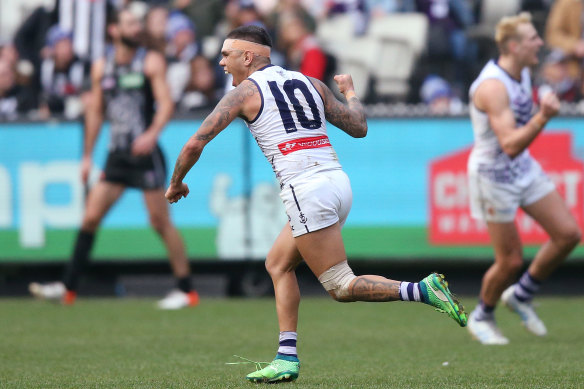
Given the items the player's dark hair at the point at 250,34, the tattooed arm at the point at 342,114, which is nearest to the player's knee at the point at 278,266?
the tattooed arm at the point at 342,114

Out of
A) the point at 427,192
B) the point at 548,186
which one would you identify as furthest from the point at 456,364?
the point at 427,192

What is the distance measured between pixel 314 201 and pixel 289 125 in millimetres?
449

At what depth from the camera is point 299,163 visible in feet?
18.4

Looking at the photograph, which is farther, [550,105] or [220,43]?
[220,43]

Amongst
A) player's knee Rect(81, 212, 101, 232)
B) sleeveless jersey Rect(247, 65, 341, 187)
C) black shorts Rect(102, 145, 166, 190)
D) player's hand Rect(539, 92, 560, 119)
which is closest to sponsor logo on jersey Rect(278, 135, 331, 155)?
sleeveless jersey Rect(247, 65, 341, 187)

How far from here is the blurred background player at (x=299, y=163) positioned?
5.43m

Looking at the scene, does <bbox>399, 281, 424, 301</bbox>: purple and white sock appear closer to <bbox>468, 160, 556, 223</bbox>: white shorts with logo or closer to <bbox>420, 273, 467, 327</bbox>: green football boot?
<bbox>420, 273, 467, 327</bbox>: green football boot

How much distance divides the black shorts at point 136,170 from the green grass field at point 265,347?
4.22 ft

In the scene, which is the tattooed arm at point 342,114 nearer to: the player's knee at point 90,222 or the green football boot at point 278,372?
the green football boot at point 278,372

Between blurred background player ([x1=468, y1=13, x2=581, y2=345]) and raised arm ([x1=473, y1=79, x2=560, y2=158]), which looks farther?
blurred background player ([x1=468, y1=13, x2=581, y2=345])

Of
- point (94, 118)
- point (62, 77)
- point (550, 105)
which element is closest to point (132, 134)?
point (94, 118)

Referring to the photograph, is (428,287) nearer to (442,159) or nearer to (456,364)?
(456,364)

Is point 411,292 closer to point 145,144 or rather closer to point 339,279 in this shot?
point 339,279

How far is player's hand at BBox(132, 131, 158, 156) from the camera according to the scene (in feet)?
32.7
